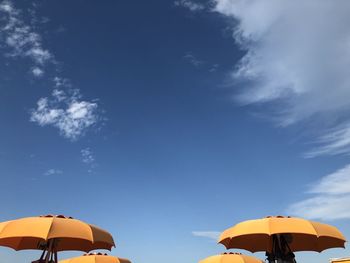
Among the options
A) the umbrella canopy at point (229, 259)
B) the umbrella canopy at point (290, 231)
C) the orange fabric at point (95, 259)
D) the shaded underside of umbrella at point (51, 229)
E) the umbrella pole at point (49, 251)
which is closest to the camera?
the shaded underside of umbrella at point (51, 229)

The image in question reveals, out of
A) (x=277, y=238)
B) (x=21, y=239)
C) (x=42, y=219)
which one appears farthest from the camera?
(x=21, y=239)

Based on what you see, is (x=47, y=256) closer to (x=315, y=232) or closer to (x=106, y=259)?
(x=106, y=259)

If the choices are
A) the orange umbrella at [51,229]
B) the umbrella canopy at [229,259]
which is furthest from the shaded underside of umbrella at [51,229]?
the umbrella canopy at [229,259]

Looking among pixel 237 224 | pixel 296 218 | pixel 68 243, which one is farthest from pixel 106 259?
pixel 296 218

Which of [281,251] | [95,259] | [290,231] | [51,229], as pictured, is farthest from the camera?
[95,259]

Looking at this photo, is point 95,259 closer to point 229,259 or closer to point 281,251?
point 229,259

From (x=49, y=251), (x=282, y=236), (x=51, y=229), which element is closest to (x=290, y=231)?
(x=282, y=236)

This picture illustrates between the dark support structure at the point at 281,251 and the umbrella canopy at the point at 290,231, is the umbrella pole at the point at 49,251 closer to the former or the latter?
the umbrella canopy at the point at 290,231

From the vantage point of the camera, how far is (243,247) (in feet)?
38.5

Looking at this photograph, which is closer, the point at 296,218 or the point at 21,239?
the point at 296,218

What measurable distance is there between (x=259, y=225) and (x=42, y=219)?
443 centimetres

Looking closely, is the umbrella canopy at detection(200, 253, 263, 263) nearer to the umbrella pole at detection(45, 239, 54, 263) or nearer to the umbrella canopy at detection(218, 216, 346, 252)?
the umbrella canopy at detection(218, 216, 346, 252)

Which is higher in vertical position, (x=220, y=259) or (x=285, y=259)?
(x=220, y=259)

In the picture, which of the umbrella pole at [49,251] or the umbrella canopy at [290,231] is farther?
the umbrella pole at [49,251]
